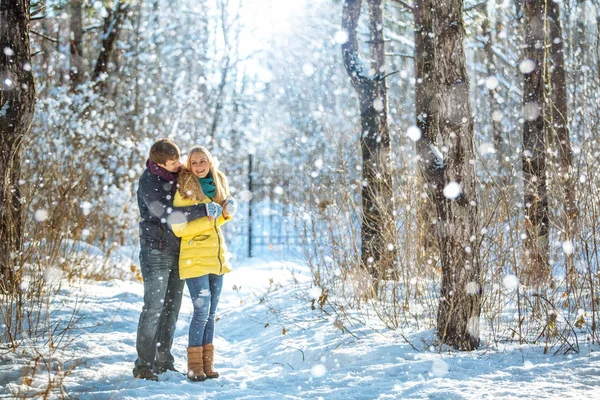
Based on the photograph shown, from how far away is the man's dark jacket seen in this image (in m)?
3.85

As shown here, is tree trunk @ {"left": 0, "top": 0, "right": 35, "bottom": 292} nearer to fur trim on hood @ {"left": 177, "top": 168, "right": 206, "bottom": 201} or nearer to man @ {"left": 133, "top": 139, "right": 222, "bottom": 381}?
man @ {"left": 133, "top": 139, "right": 222, "bottom": 381}

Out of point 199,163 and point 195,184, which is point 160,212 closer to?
point 195,184

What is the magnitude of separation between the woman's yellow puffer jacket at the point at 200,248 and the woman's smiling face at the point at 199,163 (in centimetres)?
21

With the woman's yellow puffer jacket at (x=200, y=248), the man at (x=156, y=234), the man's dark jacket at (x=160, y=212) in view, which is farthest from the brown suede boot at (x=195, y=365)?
the man's dark jacket at (x=160, y=212)

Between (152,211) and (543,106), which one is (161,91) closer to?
(543,106)

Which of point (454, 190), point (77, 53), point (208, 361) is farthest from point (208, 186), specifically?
point (77, 53)

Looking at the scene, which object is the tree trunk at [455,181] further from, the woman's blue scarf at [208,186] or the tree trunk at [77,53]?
the tree trunk at [77,53]

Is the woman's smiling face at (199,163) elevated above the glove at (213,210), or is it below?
above

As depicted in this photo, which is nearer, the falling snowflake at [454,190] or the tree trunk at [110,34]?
the falling snowflake at [454,190]

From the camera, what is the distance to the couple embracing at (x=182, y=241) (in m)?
3.88

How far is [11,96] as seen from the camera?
4801 mm

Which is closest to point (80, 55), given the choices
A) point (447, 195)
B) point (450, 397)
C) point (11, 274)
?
point (11, 274)

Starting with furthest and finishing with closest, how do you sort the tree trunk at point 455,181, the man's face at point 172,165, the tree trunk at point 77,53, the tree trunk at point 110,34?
1. the tree trunk at point 110,34
2. the tree trunk at point 77,53
3. the tree trunk at point 455,181
4. the man's face at point 172,165

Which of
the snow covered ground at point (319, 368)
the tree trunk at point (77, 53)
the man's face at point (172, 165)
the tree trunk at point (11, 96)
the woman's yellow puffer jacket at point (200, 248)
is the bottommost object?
the snow covered ground at point (319, 368)
